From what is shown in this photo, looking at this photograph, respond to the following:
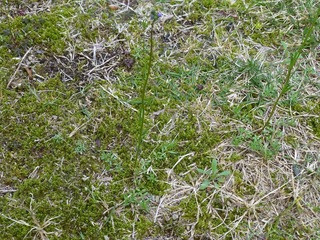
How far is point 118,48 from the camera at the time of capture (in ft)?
7.48

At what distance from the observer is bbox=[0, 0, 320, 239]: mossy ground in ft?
5.77

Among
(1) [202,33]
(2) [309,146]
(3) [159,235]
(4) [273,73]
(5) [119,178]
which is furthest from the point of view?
(1) [202,33]

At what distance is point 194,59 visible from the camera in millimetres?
2248

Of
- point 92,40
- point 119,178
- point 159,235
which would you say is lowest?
point 159,235

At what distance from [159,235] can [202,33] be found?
121 cm

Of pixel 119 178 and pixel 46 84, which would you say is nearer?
pixel 119 178

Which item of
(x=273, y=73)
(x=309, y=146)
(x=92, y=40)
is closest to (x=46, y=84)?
(x=92, y=40)

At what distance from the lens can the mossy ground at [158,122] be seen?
5.77ft

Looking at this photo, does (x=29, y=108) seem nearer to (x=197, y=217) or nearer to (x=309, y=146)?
(x=197, y=217)

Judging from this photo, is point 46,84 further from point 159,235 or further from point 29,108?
point 159,235

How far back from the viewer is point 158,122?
201 cm

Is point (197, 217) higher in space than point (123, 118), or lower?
lower

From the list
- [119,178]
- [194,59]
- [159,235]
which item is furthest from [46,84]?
[159,235]

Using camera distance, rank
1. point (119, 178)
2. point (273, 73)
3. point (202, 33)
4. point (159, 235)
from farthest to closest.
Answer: point (202, 33), point (273, 73), point (119, 178), point (159, 235)
